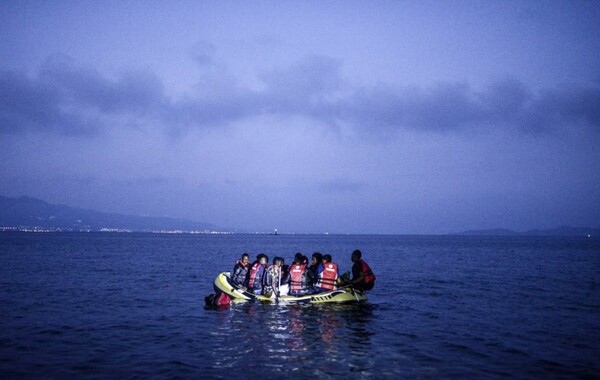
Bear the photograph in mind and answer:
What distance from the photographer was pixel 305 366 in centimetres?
1054

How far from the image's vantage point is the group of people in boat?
19.1 metres

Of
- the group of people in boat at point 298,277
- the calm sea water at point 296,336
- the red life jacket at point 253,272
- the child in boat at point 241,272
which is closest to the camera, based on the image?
the calm sea water at point 296,336

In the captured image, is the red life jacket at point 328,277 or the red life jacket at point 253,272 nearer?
the red life jacket at point 328,277

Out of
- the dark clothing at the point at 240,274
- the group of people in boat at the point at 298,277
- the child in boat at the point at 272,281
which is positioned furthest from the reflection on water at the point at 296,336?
the dark clothing at the point at 240,274

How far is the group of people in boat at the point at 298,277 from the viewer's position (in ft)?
62.6

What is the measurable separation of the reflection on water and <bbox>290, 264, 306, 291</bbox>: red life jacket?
0.91 meters

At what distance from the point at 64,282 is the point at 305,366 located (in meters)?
23.5

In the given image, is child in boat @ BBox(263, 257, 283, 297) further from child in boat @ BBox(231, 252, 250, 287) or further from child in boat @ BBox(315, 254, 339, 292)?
child in boat @ BBox(315, 254, 339, 292)

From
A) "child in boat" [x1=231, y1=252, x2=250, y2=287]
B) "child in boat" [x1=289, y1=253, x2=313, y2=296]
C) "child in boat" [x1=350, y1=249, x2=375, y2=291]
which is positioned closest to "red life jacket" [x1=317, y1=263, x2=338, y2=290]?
"child in boat" [x1=289, y1=253, x2=313, y2=296]

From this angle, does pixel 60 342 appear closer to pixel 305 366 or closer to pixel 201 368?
pixel 201 368

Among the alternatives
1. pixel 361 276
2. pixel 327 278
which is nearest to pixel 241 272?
pixel 327 278

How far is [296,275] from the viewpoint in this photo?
63.5 ft

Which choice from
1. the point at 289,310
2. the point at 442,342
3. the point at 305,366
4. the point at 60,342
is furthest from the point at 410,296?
the point at 60,342

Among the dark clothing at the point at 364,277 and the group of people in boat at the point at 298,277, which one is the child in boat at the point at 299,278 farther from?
the dark clothing at the point at 364,277
